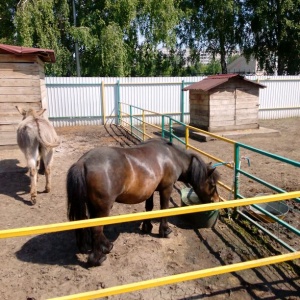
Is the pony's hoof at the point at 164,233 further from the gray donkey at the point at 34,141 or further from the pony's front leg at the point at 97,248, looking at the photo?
the gray donkey at the point at 34,141

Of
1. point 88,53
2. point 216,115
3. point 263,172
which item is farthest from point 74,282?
point 88,53

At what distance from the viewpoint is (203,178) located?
376 cm

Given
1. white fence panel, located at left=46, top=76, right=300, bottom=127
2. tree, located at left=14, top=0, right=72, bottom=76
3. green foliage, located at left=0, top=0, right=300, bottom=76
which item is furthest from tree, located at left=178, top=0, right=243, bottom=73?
white fence panel, located at left=46, top=76, right=300, bottom=127

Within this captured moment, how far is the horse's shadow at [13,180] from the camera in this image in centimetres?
526

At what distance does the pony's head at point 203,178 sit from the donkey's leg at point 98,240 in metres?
1.31

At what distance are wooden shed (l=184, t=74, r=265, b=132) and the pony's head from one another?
644 centimetres

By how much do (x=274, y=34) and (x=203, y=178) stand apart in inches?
920

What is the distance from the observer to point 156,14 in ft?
58.4

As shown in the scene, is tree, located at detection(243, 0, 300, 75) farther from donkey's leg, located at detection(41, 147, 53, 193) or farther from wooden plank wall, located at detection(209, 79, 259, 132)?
donkey's leg, located at detection(41, 147, 53, 193)

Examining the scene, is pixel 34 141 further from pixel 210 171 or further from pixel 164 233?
pixel 210 171

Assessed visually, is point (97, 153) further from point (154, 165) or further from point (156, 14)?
point (156, 14)

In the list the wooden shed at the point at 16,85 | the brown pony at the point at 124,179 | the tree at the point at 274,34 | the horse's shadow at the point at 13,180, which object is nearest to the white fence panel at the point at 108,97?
the wooden shed at the point at 16,85

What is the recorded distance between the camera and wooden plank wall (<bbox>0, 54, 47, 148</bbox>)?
760 centimetres

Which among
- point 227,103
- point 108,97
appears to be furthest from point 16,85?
point 227,103
